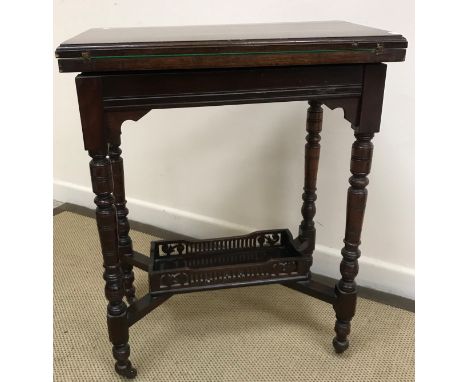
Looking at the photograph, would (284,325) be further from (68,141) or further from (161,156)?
(68,141)

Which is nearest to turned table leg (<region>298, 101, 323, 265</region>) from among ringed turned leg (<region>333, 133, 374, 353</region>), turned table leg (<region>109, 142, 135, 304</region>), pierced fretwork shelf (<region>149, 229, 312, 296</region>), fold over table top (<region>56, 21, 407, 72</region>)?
pierced fretwork shelf (<region>149, 229, 312, 296</region>)

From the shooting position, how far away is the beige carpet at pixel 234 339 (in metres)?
0.99

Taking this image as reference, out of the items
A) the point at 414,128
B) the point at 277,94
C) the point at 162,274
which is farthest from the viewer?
the point at 414,128

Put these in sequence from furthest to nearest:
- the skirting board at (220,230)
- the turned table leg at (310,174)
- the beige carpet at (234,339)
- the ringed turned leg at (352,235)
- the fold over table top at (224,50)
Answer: the skirting board at (220,230) < the turned table leg at (310,174) < the beige carpet at (234,339) < the ringed turned leg at (352,235) < the fold over table top at (224,50)

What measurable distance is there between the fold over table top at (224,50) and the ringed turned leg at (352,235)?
18 centimetres

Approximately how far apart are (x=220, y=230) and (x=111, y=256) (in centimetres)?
68

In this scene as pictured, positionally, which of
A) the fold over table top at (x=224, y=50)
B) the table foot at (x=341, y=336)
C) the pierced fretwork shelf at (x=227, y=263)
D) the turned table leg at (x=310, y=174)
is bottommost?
the table foot at (x=341, y=336)

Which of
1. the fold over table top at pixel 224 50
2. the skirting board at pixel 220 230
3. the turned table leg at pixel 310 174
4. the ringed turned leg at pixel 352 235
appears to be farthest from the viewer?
the skirting board at pixel 220 230

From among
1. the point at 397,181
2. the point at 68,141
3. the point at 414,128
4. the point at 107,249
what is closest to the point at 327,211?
the point at 397,181

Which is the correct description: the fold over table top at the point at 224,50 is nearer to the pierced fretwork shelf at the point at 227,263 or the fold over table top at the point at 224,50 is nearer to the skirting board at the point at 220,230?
the pierced fretwork shelf at the point at 227,263

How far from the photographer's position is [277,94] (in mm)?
797

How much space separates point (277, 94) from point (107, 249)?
0.45 m

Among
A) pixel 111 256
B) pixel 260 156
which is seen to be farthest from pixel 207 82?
pixel 260 156

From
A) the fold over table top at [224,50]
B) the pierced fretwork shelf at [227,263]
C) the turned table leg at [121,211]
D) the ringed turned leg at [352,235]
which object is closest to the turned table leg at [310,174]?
the pierced fretwork shelf at [227,263]
